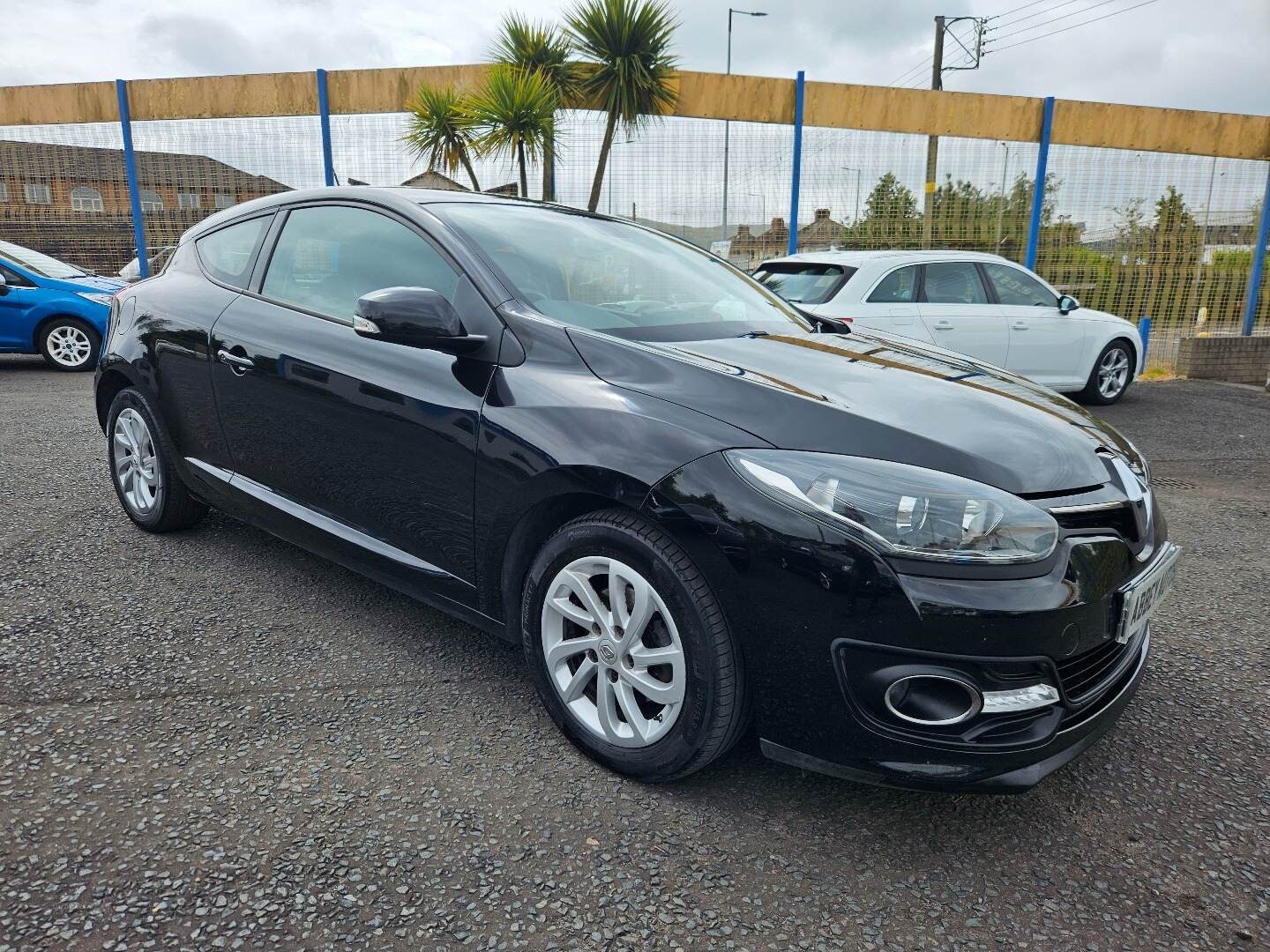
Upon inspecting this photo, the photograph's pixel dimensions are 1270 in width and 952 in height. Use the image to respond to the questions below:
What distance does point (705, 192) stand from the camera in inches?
388

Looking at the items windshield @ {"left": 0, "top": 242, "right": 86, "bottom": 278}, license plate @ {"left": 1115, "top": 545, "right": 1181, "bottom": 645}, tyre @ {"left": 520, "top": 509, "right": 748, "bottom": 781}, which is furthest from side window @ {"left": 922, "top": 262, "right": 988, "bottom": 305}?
windshield @ {"left": 0, "top": 242, "right": 86, "bottom": 278}

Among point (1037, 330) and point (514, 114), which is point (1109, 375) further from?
point (514, 114)

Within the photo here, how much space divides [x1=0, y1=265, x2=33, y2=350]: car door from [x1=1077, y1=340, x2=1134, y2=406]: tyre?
10.5 m

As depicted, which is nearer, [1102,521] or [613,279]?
[1102,521]

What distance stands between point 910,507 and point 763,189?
8822 millimetres

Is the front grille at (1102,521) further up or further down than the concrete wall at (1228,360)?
further up

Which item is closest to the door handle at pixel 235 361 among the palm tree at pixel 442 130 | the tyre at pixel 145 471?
the tyre at pixel 145 471

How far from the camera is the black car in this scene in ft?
6.03

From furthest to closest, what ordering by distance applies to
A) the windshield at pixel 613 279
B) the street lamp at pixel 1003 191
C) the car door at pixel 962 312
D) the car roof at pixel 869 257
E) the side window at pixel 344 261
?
the street lamp at pixel 1003 191
the car door at pixel 962 312
the car roof at pixel 869 257
the side window at pixel 344 261
the windshield at pixel 613 279

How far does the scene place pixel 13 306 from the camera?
29.0 ft

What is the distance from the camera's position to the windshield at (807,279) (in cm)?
684

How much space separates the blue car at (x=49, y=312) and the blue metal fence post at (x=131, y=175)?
1.31 metres

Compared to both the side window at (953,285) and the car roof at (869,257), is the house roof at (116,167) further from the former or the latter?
the side window at (953,285)

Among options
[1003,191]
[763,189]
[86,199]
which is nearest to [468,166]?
[763,189]
